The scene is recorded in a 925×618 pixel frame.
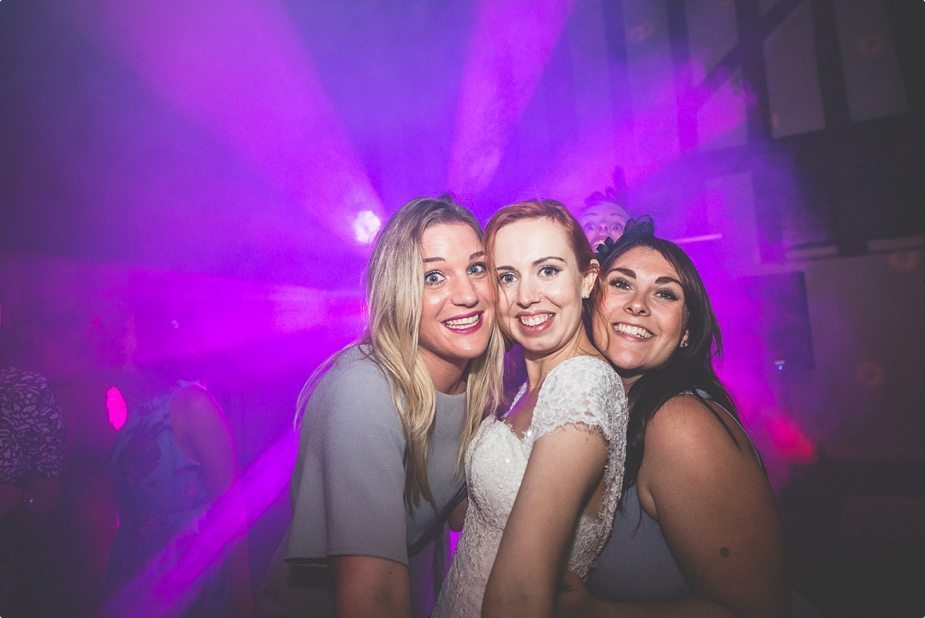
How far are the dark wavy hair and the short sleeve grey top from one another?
0.82 meters

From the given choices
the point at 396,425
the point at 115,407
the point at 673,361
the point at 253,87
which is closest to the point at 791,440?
the point at 673,361

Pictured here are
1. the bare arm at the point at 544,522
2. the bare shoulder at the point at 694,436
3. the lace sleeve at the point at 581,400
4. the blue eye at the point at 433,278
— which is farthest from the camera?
the blue eye at the point at 433,278

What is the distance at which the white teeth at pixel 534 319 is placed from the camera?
1803 millimetres

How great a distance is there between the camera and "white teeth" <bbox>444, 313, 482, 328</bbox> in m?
1.89

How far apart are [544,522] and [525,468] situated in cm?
29

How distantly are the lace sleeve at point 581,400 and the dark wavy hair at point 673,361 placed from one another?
0.20 m

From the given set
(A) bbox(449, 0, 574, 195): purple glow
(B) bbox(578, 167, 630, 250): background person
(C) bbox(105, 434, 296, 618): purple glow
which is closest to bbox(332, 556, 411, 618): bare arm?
(C) bbox(105, 434, 296, 618): purple glow

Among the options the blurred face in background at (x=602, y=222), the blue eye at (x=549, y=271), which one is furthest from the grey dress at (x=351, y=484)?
the blurred face in background at (x=602, y=222)

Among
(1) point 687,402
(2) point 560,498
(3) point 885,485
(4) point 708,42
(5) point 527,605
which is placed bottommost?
(3) point 885,485

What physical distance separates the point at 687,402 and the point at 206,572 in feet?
10.6

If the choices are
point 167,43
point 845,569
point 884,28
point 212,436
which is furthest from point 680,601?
point 884,28

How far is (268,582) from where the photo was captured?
75.4 inches

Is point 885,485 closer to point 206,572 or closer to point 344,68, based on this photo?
point 206,572

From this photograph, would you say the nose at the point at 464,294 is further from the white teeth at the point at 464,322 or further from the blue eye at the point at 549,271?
the blue eye at the point at 549,271
